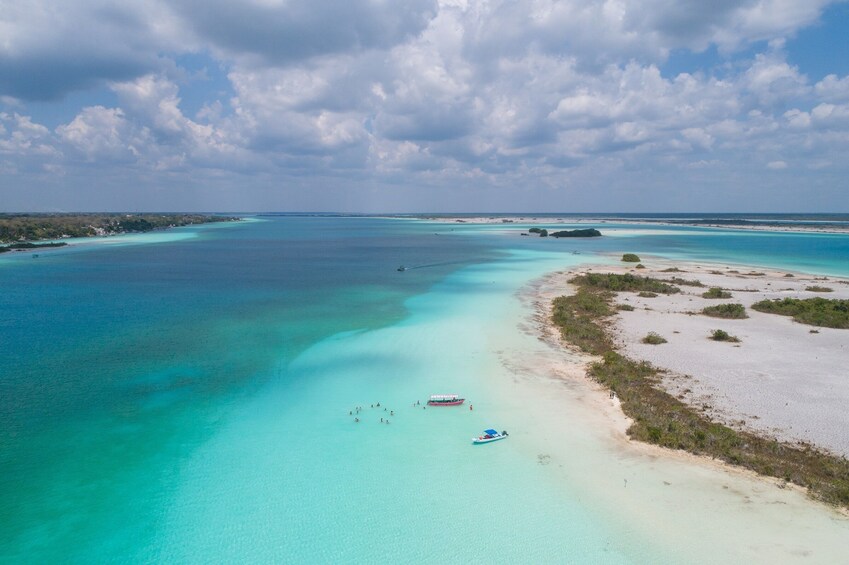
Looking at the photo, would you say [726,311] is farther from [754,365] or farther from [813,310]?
[754,365]

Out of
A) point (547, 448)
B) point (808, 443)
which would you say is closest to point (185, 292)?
point (547, 448)

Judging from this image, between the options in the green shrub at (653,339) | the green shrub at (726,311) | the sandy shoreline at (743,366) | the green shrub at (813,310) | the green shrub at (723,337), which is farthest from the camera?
the green shrub at (726,311)

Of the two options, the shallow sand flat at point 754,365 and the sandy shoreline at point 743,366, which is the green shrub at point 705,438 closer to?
the sandy shoreline at point 743,366

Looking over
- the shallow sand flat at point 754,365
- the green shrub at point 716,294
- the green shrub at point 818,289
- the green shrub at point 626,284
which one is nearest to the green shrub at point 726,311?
the shallow sand flat at point 754,365

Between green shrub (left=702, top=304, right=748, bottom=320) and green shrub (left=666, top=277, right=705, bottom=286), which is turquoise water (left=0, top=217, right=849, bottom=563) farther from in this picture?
green shrub (left=666, top=277, right=705, bottom=286)

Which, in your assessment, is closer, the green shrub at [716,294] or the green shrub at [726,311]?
the green shrub at [726,311]

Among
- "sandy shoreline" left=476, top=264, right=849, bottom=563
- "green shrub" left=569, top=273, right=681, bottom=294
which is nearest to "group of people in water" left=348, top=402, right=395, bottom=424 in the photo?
"sandy shoreline" left=476, top=264, right=849, bottom=563

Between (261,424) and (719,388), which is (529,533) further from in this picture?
(719,388)
